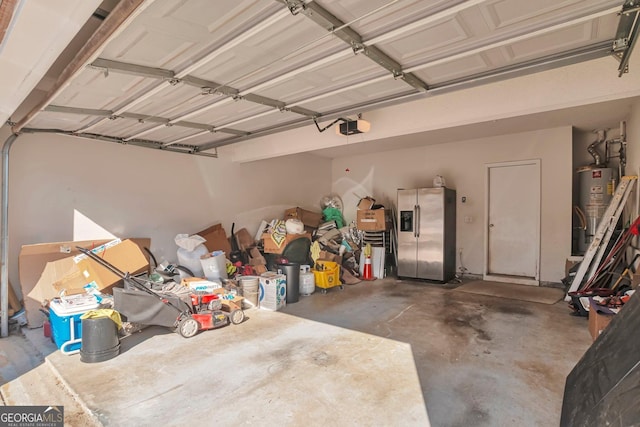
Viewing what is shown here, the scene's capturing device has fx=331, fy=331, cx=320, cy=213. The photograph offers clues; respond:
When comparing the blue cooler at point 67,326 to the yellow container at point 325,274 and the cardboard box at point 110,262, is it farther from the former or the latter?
the yellow container at point 325,274

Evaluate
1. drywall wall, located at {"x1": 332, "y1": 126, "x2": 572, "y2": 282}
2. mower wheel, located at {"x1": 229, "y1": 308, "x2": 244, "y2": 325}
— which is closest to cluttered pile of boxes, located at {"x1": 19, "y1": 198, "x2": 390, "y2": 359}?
mower wheel, located at {"x1": 229, "y1": 308, "x2": 244, "y2": 325}

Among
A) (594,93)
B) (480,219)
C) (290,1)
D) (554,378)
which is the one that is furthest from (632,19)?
(480,219)

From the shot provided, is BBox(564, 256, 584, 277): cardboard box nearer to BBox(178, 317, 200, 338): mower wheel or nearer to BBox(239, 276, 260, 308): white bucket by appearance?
BBox(239, 276, 260, 308): white bucket

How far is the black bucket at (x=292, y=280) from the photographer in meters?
4.87

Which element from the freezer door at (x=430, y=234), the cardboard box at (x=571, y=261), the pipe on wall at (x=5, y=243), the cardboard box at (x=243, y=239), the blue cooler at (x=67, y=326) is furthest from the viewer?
the cardboard box at (x=243, y=239)

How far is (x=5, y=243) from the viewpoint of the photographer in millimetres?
3633

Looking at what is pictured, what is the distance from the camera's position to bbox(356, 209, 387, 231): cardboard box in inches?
261

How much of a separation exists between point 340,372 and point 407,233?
4188mm

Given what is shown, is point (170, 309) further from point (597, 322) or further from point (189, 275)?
point (597, 322)

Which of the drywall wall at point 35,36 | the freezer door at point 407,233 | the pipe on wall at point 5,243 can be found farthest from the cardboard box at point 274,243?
the drywall wall at point 35,36

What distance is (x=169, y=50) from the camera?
224 centimetres

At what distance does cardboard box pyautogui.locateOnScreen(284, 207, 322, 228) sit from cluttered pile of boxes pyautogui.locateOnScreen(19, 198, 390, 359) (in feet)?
1.38

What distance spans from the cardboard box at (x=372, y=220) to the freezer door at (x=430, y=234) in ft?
2.34

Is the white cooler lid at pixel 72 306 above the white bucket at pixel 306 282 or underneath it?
above
